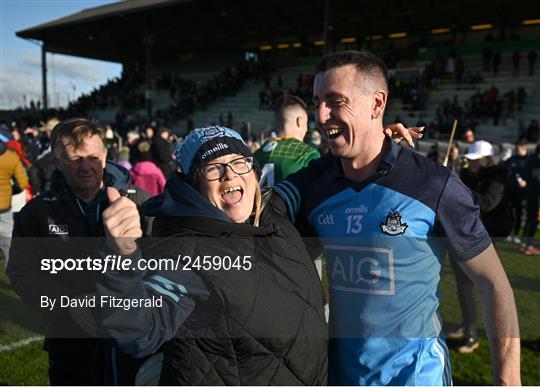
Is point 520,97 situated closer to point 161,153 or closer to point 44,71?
point 161,153

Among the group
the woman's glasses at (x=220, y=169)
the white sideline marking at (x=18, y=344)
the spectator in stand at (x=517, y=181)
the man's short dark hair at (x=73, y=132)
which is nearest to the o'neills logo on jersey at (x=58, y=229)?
the man's short dark hair at (x=73, y=132)

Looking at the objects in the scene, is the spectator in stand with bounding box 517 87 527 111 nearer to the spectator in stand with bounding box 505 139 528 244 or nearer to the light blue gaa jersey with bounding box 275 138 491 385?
the spectator in stand with bounding box 505 139 528 244

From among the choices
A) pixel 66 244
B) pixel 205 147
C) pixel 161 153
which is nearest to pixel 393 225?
pixel 205 147

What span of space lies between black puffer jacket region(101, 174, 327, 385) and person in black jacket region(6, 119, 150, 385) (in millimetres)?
910

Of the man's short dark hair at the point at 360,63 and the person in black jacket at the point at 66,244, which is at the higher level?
the man's short dark hair at the point at 360,63

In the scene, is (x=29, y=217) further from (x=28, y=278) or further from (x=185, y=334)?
(x=185, y=334)

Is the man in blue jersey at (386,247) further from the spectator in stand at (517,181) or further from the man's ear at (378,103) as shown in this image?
the spectator in stand at (517,181)

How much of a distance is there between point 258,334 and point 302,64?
3081 cm

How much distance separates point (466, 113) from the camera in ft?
64.4

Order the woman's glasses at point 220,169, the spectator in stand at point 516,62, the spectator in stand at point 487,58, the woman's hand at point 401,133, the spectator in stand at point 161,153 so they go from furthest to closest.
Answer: the spectator in stand at point 487,58
the spectator in stand at point 516,62
the spectator in stand at point 161,153
the woman's hand at point 401,133
the woman's glasses at point 220,169

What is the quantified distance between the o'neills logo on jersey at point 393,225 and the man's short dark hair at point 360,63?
1.80 ft

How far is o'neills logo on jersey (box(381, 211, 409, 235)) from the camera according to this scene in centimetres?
171

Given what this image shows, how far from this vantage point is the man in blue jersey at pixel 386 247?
1673mm

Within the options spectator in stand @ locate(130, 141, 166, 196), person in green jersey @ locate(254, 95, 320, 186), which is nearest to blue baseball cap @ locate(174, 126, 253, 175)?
person in green jersey @ locate(254, 95, 320, 186)
